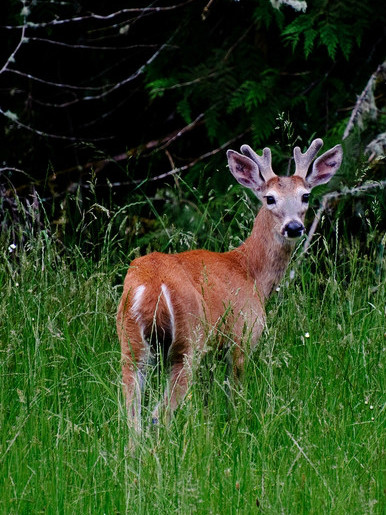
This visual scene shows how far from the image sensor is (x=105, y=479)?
3045 millimetres

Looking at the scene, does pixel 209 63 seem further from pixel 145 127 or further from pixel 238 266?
pixel 238 266

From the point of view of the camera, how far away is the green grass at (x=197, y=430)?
2.93 meters

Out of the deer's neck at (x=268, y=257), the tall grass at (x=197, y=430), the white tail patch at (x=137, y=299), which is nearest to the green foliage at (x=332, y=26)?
the deer's neck at (x=268, y=257)

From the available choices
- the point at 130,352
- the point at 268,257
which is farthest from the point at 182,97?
the point at 130,352

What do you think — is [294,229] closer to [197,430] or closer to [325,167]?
[325,167]

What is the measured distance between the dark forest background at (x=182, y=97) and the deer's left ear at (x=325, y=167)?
141 millimetres

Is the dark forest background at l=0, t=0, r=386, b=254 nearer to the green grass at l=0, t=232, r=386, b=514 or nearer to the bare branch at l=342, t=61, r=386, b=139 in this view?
the bare branch at l=342, t=61, r=386, b=139

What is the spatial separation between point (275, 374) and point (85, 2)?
3753 millimetres

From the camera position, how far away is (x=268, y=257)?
5.11 m

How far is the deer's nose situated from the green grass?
320 millimetres

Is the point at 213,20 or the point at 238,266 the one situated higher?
the point at 213,20

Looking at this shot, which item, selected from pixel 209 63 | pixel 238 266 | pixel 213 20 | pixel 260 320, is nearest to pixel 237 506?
pixel 260 320

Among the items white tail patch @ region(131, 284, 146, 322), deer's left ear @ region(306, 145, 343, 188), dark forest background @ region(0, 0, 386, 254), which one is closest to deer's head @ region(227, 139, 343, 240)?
deer's left ear @ region(306, 145, 343, 188)

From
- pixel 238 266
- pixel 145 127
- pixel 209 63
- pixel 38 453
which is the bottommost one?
pixel 38 453
